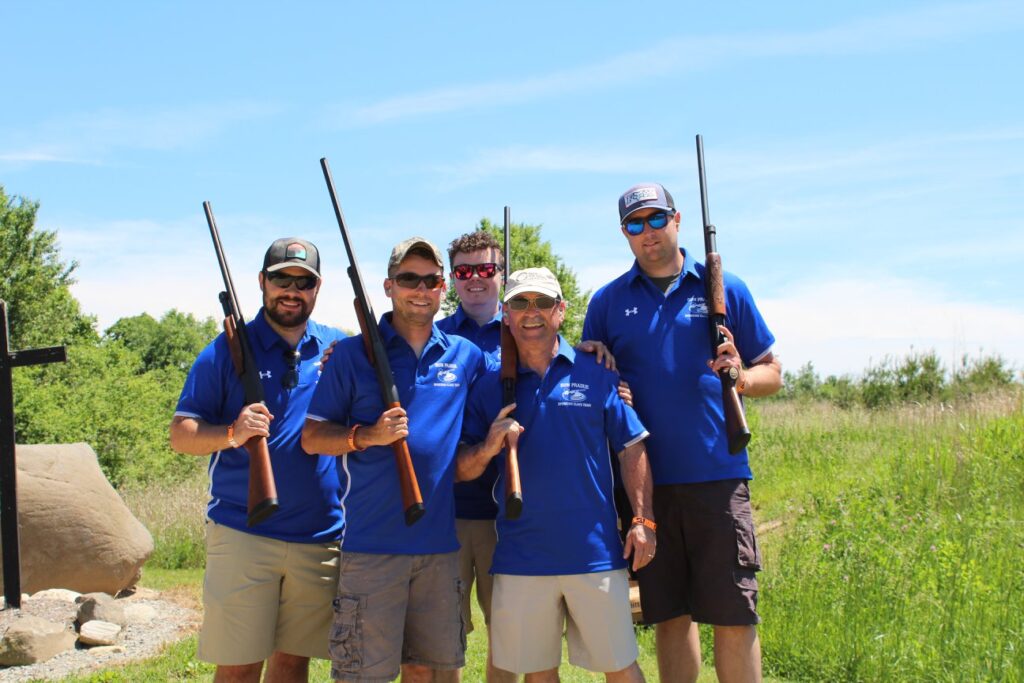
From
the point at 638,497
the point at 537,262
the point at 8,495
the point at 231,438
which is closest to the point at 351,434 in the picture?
the point at 231,438

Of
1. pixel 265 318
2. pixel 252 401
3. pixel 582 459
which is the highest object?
pixel 265 318

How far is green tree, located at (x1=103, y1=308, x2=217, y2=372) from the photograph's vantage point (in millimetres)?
60000

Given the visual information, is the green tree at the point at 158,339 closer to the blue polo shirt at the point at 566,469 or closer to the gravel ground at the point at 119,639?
the gravel ground at the point at 119,639

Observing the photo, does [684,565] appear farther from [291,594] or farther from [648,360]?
[291,594]

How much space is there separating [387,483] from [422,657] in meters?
0.87

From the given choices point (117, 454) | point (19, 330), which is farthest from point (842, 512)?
point (19, 330)

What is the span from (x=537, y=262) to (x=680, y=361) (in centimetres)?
1007

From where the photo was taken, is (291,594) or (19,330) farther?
(19,330)

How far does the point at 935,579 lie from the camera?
24.0ft

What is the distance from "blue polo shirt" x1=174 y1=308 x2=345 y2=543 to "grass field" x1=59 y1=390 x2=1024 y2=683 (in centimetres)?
328

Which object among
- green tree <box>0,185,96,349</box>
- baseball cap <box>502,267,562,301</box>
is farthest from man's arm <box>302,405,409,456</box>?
green tree <box>0,185,96,349</box>

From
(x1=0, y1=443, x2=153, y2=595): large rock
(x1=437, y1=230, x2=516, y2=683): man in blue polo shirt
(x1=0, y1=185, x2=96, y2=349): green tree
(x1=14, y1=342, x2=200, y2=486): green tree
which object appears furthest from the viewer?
(x1=0, y1=185, x2=96, y2=349): green tree

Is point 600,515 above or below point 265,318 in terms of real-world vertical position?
below

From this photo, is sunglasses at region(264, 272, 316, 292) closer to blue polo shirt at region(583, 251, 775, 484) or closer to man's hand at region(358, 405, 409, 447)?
man's hand at region(358, 405, 409, 447)
